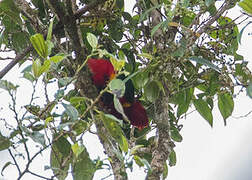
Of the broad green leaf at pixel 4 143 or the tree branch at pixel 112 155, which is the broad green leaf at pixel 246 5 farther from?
the broad green leaf at pixel 4 143

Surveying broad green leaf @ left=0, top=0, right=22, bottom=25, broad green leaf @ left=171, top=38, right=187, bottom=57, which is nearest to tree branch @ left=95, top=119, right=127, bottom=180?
broad green leaf @ left=171, top=38, right=187, bottom=57

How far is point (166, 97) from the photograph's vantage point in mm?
1187

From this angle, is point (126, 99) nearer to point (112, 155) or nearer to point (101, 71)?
point (101, 71)

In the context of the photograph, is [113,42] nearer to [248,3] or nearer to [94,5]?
[94,5]

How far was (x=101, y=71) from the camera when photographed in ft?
4.37

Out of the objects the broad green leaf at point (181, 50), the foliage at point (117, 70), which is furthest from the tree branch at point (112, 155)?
the broad green leaf at point (181, 50)

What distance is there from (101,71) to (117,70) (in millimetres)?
319

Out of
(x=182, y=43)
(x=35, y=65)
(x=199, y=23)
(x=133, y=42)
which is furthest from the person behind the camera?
(x=133, y=42)

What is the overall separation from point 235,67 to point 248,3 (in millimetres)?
234

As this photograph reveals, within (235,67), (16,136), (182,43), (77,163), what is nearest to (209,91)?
(235,67)

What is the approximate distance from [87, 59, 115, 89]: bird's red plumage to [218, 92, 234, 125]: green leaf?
12.4 inches

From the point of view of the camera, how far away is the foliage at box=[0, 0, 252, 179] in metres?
0.95

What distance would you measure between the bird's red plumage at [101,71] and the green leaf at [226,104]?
1.04 ft

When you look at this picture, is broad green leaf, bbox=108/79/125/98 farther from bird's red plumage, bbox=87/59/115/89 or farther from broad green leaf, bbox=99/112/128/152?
bird's red plumage, bbox=87/59/115/89
